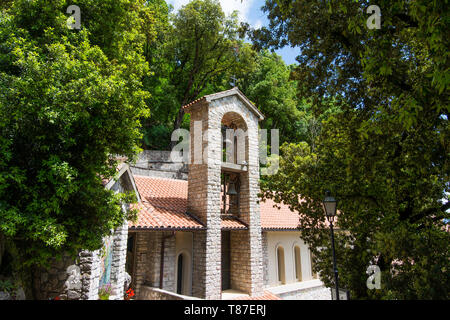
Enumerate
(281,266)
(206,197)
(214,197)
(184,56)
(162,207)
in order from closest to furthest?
(206,197)
(162,207)
(214,197)
(281,266)
(184,56)

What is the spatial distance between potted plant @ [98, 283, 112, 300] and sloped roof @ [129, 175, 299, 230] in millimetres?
1981

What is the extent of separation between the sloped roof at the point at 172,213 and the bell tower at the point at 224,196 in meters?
0.45

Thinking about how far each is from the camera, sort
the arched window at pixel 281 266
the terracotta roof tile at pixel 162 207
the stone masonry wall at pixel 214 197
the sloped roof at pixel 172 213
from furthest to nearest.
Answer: the arched window at pixel 281 266 → the stone masonry wall at pixel 214 197 → the sloped roof at pixel 172 213 → the terracotta roof tile at pixel 162 207

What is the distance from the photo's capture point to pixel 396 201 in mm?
6793

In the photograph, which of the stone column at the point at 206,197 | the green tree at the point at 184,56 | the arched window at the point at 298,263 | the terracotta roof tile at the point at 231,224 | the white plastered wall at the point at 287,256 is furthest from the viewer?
the green tree at the point at 184,56

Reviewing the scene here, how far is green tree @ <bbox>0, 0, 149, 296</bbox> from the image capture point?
193 inches

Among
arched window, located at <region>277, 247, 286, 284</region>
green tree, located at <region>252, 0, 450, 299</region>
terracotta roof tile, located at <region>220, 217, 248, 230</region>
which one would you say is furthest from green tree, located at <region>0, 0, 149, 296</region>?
arched window, located at <region>277, 247, 286, 284</region>

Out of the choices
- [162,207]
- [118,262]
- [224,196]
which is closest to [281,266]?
[224,196]

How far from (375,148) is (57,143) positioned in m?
6.57

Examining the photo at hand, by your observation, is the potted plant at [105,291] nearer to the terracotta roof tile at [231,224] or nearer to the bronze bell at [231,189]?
the terracotta roof tile at [231,224]

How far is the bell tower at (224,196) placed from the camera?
11227mm

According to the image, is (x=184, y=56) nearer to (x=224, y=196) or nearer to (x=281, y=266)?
(x=224, y=196)

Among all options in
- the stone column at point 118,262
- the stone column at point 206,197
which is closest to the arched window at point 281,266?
the stone column at point 206,197

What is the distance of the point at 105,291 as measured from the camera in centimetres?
776
